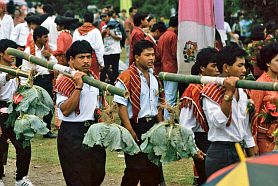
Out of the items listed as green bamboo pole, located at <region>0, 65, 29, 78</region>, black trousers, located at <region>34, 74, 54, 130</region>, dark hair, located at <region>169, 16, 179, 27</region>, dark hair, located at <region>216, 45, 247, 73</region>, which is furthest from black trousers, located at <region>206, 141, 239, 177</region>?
dark hair, located at <region>169, 16, 179, 27</region>

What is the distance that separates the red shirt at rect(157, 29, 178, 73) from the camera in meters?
14.7

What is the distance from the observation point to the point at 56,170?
12.1m

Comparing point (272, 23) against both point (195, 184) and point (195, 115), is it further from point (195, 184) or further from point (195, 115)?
point (195, 115)

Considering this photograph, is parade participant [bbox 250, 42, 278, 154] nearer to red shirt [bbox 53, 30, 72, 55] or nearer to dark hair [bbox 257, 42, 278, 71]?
dark hair [bbox 257, 42, 278, 71]

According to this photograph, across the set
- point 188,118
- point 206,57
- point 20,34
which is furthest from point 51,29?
point 188,118

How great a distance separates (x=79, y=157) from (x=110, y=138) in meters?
0.68

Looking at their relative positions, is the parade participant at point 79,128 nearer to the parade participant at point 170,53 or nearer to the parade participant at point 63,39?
the parade participant at point 63,39

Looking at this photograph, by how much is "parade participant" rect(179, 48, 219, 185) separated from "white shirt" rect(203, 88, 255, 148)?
0.95m

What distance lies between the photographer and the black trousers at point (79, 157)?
27.6ft

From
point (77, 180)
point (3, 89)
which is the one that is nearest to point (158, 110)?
point (77, 180)

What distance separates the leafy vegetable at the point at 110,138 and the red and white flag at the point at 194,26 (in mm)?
4205

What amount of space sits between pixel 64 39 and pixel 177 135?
26.1ft

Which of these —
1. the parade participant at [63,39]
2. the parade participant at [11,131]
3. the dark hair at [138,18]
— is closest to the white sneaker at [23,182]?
the parade participant at [11,131]

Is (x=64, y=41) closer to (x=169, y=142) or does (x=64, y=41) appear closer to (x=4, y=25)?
(x=4, y=25)
